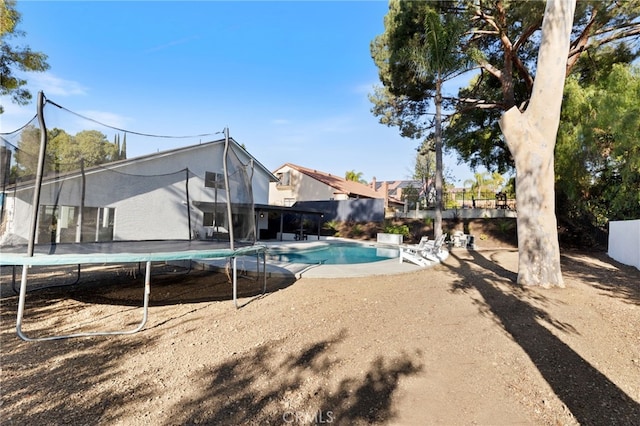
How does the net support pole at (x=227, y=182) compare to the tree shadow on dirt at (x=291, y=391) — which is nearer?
the tree shadow on dirt at (x=291, y=391)

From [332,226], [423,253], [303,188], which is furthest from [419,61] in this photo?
[303,188]

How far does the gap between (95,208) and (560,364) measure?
7604mm

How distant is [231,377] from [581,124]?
15.2 m

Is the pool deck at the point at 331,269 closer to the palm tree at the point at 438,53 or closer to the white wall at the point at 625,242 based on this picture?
the palm tree at the point at 438,53

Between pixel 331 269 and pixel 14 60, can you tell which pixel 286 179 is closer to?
pixel 14 60

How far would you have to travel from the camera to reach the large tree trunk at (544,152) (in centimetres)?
658

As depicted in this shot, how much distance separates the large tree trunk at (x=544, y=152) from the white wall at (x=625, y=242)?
199 inches

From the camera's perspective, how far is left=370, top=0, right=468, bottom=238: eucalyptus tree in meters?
13.0

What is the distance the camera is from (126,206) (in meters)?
6.75

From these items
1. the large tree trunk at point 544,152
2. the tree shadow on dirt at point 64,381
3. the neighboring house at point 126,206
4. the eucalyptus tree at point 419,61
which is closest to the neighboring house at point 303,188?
the eucalyptus tree at point 419,61

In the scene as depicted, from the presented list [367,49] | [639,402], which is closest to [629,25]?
[367,49]

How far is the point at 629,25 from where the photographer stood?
466 inches

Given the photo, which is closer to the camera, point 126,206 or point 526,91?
point 126,206

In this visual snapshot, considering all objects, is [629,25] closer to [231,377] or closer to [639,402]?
[639,402]
